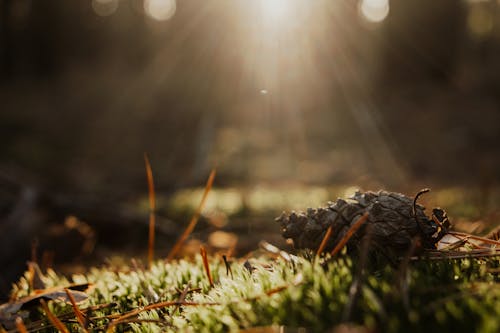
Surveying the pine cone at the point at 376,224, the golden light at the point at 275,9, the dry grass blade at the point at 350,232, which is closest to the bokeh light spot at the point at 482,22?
the golden light at the point at 275,9

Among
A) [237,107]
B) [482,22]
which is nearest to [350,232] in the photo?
[237,107]

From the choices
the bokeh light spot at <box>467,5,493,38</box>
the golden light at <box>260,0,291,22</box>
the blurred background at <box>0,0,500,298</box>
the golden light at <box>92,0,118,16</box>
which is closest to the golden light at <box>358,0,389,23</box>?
the blurred background at <box>0,0,500,298</box>

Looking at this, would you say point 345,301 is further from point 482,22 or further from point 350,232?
point 482,22

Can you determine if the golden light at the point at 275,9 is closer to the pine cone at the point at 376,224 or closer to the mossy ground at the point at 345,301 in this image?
the pine cone at the point at 376,224

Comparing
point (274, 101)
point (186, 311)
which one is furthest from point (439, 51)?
point (186, 311)

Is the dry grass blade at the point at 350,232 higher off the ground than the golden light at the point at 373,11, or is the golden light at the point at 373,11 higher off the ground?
the golden light at the point at 373,11
